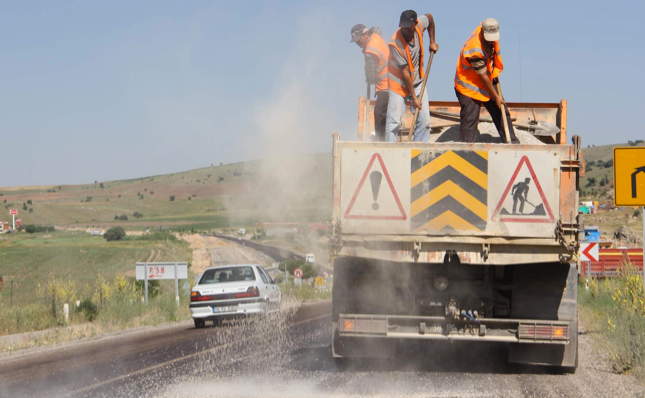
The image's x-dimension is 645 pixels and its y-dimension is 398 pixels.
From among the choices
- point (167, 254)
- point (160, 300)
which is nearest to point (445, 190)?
point (160, 300)

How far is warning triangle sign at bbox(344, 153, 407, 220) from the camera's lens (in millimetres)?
7875

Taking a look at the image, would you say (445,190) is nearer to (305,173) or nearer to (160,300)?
(305,173)

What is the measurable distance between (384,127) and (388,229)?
266 cm

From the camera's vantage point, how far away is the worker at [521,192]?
7734mm

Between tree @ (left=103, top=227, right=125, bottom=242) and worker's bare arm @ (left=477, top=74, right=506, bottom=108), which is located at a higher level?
worker's bare arm @ (left=477, top=74, right=506, bottom=108)

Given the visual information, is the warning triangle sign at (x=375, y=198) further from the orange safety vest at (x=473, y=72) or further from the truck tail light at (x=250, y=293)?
the truck tail light at (x=250, y=293)

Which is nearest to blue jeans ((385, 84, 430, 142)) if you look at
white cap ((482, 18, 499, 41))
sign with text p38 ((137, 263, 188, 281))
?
white cap ((482, 18, 499, 41))

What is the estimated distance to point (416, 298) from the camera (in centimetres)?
857

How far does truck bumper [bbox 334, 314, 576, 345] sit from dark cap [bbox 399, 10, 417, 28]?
3.55 m

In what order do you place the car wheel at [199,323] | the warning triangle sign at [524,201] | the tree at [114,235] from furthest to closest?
the tree at [114,235] < the car wheel at [199,323] < the warning triangle sign at [524,201]

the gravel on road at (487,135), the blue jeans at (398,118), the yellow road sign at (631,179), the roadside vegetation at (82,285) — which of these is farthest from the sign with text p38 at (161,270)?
the yellow road sign at (631,179)

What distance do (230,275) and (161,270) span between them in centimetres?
617

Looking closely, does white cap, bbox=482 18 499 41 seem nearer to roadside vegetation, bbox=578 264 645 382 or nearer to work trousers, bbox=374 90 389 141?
work trousers, bbox=374 90 389 141

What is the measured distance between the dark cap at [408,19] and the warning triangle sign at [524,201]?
8.16 ft
